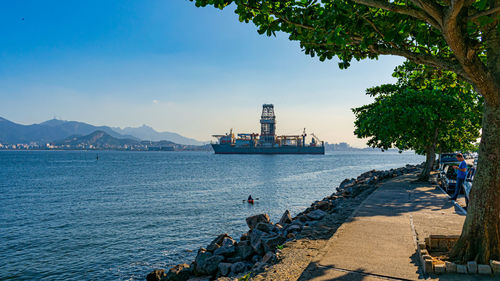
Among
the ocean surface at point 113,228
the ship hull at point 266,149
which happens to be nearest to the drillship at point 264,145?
the ship hull at point 266,149

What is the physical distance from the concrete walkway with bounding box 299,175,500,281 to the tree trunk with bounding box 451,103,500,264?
54cm

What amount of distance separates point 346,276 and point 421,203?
8922mm

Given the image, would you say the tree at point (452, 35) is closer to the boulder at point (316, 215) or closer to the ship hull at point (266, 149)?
the boulder at point (316, 215)

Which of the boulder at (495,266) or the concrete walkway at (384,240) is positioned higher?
the boulder at (495,266)

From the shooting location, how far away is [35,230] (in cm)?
1820

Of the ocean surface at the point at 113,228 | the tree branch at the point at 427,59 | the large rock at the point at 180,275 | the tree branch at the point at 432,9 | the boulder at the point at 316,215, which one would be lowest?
the ocean surface at the point at 113,228

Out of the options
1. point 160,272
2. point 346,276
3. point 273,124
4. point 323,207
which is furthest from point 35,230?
point 273,124

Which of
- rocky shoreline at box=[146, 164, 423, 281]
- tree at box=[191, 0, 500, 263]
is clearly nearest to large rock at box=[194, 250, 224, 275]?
rocky shoreline at box=[146, 164, 423, 281]

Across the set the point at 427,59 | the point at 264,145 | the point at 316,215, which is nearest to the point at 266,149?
the point at 264,145

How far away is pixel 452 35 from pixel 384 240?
447 cm

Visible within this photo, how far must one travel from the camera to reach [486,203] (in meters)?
5.36

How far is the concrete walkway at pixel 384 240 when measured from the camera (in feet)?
16.9

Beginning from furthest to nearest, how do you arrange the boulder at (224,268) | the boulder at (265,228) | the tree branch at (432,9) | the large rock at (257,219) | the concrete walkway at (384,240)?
the large rock at (257,219), the boulder at (265,228), the boulder at (224,268), the concrete walkway at (384,240), the tree branch at (432,9)

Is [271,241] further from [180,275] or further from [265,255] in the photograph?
[180,275]
